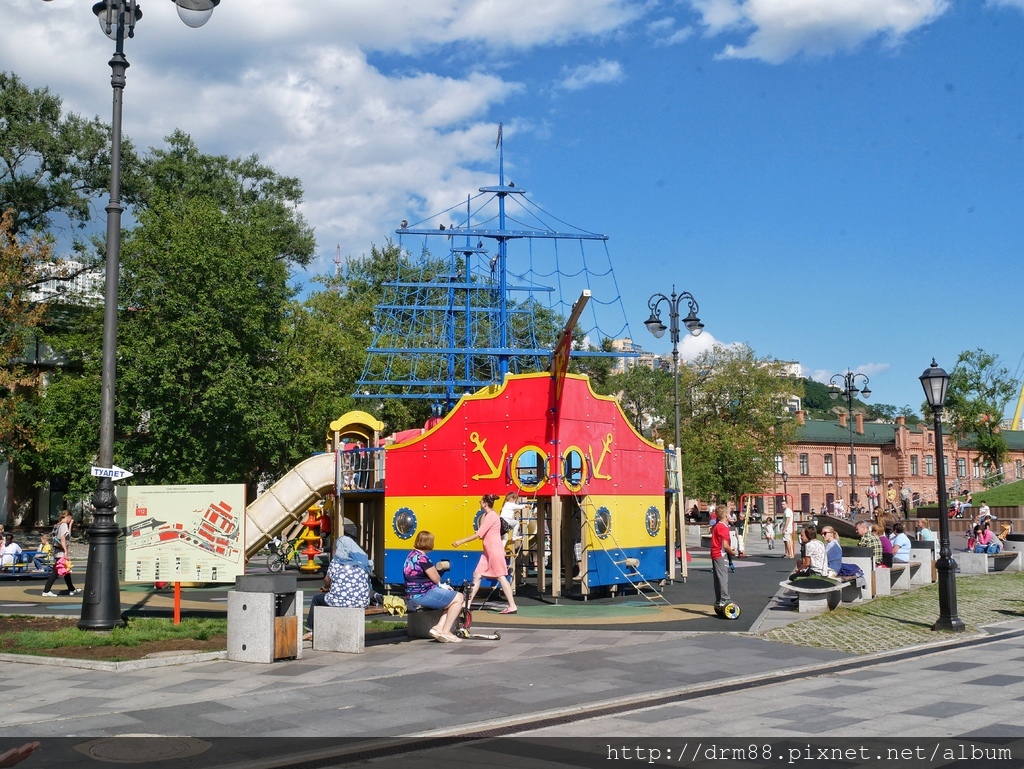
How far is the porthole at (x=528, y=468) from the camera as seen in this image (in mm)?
20395

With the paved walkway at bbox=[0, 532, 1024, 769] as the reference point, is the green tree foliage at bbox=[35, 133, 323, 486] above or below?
above

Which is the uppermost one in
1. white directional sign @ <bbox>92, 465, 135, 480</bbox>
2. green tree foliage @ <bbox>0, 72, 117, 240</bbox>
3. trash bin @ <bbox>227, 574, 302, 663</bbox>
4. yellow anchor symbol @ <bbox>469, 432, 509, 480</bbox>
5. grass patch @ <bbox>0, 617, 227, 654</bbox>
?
green tree foliage @ <bbox>0, 72, 117, 240</bbox>

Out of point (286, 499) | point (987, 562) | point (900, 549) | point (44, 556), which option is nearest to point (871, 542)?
point (900, 549)

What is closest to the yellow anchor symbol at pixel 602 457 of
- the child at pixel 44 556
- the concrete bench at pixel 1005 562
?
the concrete bench at pixel 1005 562

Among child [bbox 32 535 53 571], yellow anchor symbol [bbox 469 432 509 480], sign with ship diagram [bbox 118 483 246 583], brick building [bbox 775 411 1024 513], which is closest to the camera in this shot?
sign with ship diagram [bbox 118 483 246 583]

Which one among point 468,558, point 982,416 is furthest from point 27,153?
point 982,416

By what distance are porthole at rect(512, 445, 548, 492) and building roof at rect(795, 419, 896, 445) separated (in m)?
74.3

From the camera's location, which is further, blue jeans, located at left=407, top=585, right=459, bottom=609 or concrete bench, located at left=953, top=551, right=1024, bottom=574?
concrete bench, located at left=953, top=551, right=1024, bottom=574

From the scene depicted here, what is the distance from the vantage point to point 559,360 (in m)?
19.8

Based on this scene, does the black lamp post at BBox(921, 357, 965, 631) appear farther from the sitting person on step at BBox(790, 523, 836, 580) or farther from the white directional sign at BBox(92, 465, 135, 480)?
the white directional sign at BBox(92, 465, 135, 480)

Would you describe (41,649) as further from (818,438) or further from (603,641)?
(818,438)

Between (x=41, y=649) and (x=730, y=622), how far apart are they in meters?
10.2

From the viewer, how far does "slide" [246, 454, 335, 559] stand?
25125mm

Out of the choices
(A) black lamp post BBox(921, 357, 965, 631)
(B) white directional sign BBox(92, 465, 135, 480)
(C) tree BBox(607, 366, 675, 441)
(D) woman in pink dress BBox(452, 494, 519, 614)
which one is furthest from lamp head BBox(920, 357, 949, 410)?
(C) tree BBox(607, 366, 675, 441)
